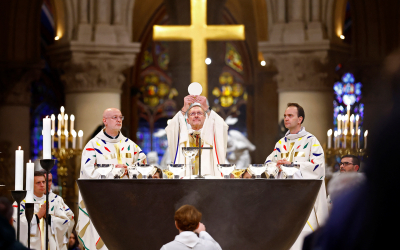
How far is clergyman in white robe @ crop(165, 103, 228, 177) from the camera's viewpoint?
18.7 feet

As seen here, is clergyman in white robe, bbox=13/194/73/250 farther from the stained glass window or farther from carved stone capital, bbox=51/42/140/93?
the stained glass window

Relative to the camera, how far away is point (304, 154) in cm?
558

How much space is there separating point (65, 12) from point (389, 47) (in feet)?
21.4

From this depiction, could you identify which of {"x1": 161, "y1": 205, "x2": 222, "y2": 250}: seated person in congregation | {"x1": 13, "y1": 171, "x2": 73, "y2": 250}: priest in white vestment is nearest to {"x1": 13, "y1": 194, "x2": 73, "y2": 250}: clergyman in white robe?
{"x1": 13, "y1": 171, "x2": 73, "y2": 250}: priest in white vestment

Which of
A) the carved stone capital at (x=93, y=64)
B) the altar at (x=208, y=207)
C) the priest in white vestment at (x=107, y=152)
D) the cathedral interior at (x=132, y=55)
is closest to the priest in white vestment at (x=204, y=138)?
the priest in white vestment at (x=107, y=152)

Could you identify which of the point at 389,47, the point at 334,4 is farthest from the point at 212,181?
the point at 389,47

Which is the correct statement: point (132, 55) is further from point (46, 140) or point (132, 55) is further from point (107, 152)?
point (46, 140)

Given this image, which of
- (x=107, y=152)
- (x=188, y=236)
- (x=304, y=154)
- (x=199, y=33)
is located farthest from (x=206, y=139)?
(x=199, y=33)

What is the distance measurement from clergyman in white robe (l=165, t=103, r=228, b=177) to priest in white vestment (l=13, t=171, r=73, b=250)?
4.37ft

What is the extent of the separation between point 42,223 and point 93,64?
17.1 ft

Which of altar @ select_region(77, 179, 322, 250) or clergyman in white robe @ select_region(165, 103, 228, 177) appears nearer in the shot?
altar @ select_region(77, 179, 322, 250)

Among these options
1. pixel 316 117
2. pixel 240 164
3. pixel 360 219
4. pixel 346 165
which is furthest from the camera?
pixel 240 164

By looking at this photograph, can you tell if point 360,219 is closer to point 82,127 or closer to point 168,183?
point 168,183

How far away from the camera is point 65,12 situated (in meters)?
10.9
